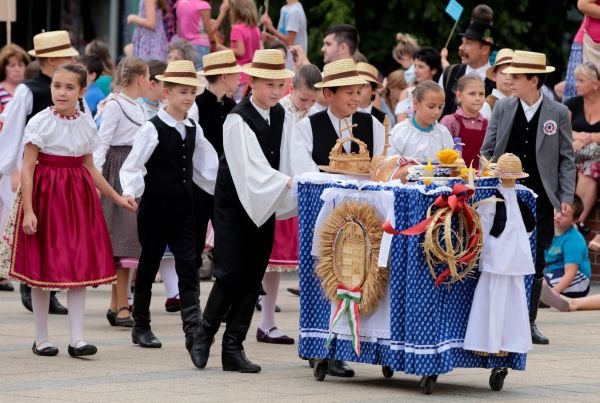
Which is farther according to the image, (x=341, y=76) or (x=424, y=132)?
(x=424, y=132)

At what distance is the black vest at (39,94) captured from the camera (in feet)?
36.2

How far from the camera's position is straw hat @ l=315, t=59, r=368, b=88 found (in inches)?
360

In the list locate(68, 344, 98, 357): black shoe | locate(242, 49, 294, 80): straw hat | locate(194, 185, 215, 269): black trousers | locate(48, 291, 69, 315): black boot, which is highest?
locate(242, 49, 294, 80): straw hat

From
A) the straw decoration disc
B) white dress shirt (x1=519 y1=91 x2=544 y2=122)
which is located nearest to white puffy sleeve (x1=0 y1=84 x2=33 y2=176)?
the straw decoration disc

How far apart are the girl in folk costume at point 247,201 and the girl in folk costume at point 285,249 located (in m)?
1.38

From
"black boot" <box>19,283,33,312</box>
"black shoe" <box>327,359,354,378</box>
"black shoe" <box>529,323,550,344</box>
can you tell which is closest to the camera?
"black shoe" <box>327,359,354,378</box>

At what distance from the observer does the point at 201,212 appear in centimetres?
1104

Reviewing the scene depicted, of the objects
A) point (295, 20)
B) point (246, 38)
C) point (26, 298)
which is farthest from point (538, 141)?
point (295, 20)

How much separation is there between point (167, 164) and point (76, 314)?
1160 mm

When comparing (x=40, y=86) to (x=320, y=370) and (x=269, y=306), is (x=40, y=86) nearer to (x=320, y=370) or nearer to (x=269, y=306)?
(x=269, y=306)

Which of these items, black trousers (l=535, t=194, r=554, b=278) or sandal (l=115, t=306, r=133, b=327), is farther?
sandal (l=115, t=306, r=133, b=327)

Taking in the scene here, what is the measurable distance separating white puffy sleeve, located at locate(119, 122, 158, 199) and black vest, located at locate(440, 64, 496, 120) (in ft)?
15.2

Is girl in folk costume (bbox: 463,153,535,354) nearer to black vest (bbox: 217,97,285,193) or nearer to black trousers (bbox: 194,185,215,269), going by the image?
black vest (bbox: 217,97,285,193)

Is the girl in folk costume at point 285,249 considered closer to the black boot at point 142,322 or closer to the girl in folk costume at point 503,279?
the black boot at point 142,322
